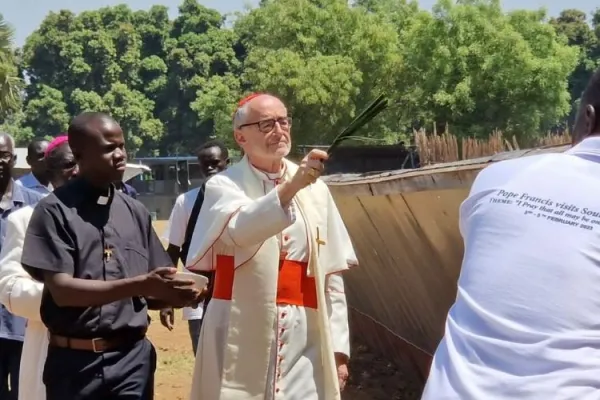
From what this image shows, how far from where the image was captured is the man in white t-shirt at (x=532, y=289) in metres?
1.90

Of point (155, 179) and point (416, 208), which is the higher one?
point (416, 208)

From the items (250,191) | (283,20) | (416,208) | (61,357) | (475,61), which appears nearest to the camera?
(61,357)

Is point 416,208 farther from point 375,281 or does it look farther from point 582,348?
point 582,348

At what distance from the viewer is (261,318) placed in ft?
13.1

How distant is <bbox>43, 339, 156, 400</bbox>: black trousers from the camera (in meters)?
3.54

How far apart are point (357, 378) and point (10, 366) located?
153 inches

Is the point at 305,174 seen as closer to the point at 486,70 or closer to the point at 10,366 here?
the point at 10,366

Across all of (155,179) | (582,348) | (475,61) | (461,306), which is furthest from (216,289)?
(155,179)

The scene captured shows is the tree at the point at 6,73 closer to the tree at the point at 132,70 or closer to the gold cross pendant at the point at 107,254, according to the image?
the tree at the point at 132,70

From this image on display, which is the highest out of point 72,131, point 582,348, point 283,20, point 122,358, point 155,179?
point 283,20

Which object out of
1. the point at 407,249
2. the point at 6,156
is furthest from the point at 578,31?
the point at 6,156

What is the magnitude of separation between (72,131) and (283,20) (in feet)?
91.2

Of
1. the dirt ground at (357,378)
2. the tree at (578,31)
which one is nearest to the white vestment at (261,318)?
the dirt ground at (357,378)

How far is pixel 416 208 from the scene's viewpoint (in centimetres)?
595
